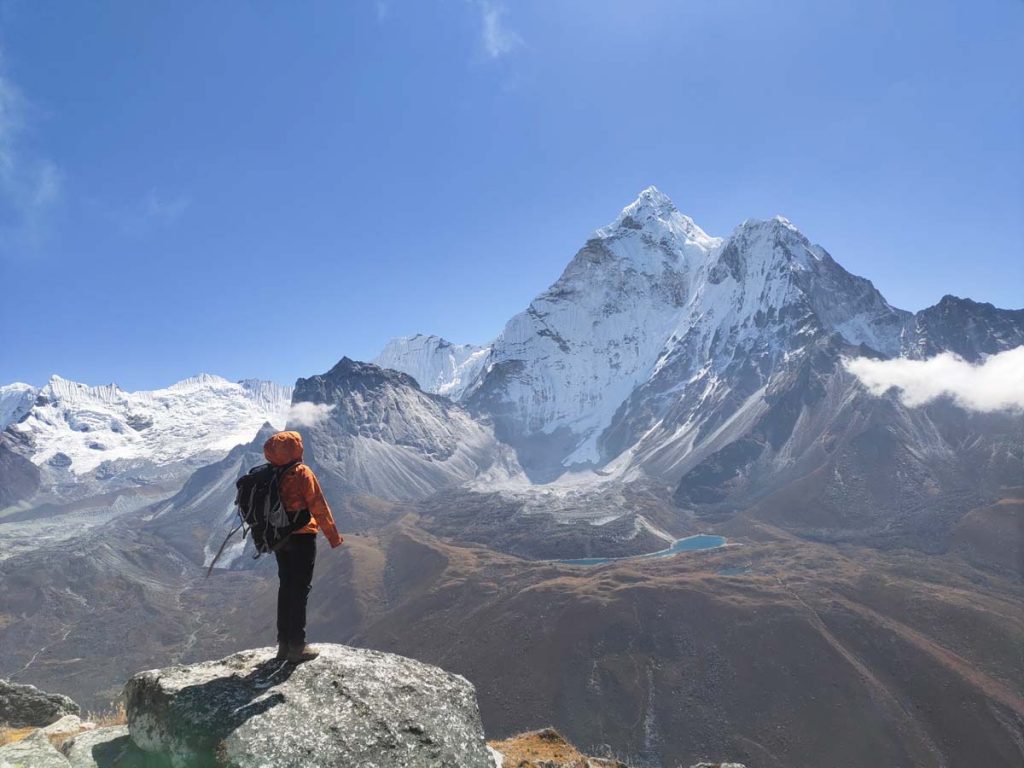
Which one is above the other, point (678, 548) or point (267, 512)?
point (267, 512)

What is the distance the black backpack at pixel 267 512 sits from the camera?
32.0 feet

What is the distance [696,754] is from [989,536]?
11119cm

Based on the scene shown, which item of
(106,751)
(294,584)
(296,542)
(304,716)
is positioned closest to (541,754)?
(304,716)

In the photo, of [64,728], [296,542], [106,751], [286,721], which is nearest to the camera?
[286,721]

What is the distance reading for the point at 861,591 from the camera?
10625 cm

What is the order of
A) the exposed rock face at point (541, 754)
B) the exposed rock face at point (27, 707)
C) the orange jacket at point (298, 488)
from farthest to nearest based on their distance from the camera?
the exposed rock face at point (27, 707)
the exposed rock face at point (541, 754)
the orange jacket at point (298, 488)

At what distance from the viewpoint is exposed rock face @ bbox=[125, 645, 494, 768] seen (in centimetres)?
783

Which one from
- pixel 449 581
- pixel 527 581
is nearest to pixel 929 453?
pixel 527 581

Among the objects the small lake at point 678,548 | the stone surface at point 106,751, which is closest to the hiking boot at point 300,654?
the stone surface at point 106,751

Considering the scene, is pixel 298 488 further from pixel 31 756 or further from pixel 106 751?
pixel 31 756

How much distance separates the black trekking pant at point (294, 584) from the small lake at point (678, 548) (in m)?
155

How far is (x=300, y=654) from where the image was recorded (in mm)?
9570

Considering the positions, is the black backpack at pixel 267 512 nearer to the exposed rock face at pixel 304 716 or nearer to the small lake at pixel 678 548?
the exposed rock face at pixel 304 716

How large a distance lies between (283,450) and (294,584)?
6.99 ft
